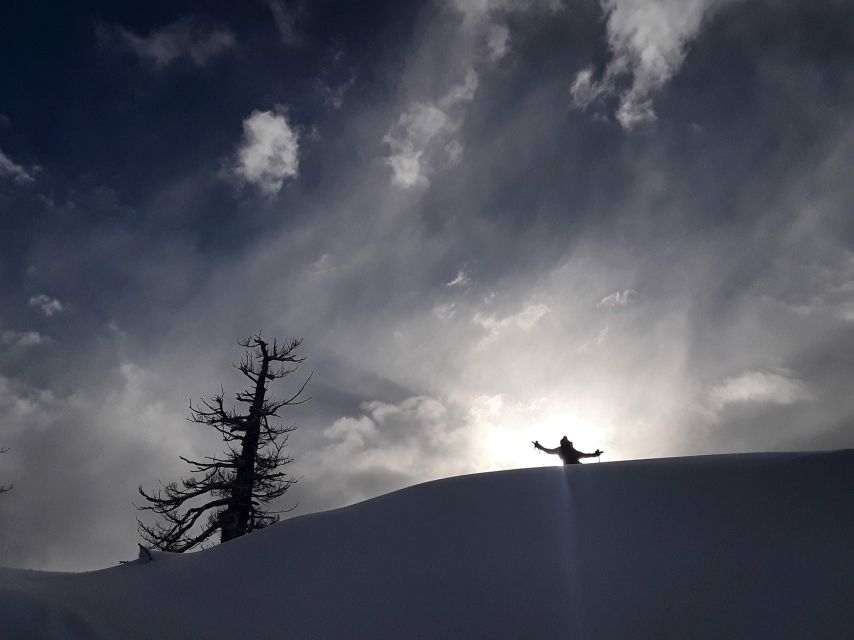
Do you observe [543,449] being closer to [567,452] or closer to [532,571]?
[567,452]

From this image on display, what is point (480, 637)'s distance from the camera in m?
2.30

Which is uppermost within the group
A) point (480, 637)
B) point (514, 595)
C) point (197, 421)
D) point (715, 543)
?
point (197, 421)

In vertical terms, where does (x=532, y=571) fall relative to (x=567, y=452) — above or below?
below

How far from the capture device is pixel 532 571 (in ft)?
8.73

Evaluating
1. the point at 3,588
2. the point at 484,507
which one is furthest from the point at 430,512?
the point at 3,588

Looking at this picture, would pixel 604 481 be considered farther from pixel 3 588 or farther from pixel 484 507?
pixel 3 588

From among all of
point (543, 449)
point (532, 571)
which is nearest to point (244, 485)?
point (543, 449)

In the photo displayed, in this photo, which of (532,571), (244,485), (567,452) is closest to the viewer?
(532,571)

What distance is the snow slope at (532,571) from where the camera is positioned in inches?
89.3

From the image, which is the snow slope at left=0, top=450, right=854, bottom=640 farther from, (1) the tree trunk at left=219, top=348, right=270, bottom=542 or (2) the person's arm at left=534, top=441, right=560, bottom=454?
(1) the tree trunk at left=219, top=348, right=270, bottom=542

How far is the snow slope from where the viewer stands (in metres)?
2.27

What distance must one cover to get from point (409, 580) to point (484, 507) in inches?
32.4

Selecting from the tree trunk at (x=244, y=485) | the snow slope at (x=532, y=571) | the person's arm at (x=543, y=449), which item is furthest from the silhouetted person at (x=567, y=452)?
the tree trunk at (x=244, y=485)

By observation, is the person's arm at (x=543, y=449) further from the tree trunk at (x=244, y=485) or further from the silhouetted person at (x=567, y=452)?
the tree trunk at (x=244, y=485)
